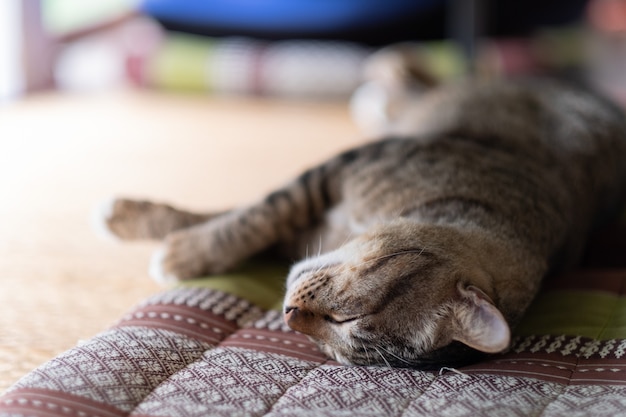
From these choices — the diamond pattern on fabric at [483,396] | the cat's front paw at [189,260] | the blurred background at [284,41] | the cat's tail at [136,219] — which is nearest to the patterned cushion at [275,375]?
the diamond pattern on fabric at [483,396]

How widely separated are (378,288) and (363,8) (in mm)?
3678

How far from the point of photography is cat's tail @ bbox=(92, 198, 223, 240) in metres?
1.85

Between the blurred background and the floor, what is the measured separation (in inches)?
5.7

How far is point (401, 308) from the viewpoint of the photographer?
1.28 metres

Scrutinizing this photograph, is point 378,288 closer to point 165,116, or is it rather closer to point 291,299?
point 291,299

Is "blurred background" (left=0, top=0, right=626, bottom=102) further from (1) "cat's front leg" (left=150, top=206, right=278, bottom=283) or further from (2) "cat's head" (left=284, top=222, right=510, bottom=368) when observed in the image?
(2) "cat's head" (left=284, top=222, right=510, bottom=368)

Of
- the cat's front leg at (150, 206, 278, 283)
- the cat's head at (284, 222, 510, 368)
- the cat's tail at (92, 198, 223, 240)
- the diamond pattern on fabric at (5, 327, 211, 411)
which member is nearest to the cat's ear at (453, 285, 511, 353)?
the cat's head at (284, 222, 510, 368)

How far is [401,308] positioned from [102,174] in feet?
5.57

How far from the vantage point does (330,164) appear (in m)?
1.84

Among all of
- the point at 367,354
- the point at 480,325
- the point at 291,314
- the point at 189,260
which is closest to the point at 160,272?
the point at 189,260

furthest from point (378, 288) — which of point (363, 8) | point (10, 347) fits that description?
point (363, 8)

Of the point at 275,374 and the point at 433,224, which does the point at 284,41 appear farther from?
the point at 275,374

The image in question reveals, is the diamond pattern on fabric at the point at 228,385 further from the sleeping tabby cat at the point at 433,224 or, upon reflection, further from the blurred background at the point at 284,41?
the blurred background at the point at 284,41

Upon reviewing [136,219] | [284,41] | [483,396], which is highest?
[284,41]
